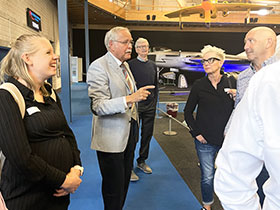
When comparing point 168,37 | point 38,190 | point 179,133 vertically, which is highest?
point 168,37

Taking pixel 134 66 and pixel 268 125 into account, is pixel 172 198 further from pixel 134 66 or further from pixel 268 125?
pixel 268 125

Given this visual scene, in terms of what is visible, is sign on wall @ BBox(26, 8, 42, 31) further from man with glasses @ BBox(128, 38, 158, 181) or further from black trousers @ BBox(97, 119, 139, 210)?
black trousers @ BBox(97, 119, 139, 210)

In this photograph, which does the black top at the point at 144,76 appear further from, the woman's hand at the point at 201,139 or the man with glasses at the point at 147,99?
the woman's hand at the point at 201,139

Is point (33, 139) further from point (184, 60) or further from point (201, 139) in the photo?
point (184, 60)

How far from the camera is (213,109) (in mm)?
2113

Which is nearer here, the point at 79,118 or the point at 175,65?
the point at 79,118

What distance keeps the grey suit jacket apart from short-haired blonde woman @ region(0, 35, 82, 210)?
39 cm

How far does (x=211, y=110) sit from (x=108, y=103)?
3.31 feet

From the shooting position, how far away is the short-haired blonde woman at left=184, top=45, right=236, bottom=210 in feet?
6.86

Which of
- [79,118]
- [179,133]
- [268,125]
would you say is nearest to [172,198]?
[268,125]

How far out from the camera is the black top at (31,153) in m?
1.06

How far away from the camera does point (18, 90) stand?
3.76ft

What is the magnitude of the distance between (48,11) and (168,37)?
7.46 meters

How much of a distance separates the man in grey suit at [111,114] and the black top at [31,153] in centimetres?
44
